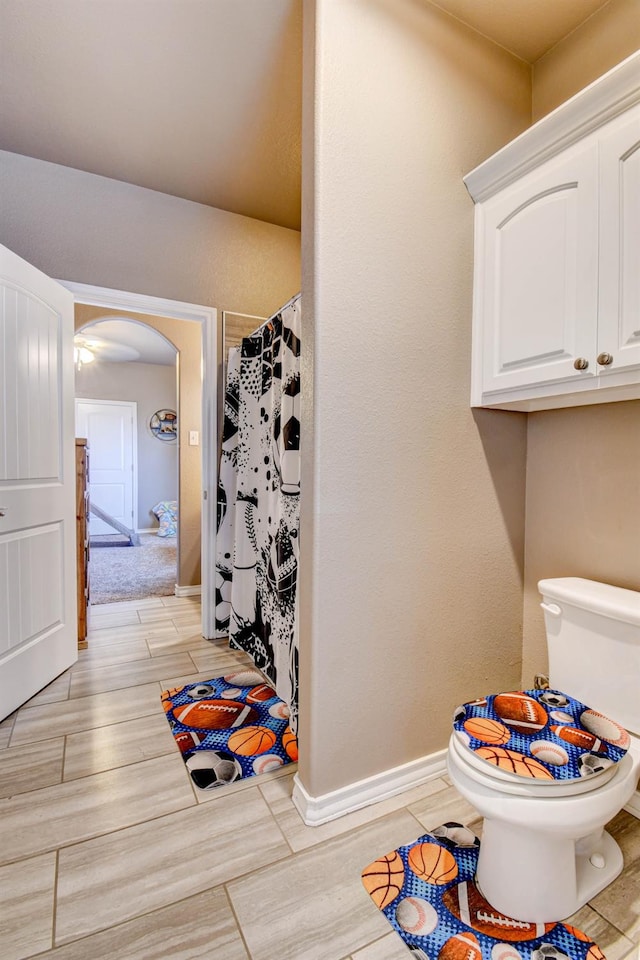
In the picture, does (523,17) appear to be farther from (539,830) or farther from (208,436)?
(539,830)

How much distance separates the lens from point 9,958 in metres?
0.98

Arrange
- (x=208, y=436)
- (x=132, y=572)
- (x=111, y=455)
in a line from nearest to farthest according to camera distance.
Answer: (x=208, y=436) < (x=132, y=572) < (x=111, y=455)

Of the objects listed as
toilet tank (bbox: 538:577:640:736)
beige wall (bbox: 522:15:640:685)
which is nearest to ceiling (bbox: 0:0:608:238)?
beige wall (bbox: 522:15:640:685)

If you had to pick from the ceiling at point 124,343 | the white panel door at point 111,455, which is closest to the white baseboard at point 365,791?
the ceiling at point 124,343

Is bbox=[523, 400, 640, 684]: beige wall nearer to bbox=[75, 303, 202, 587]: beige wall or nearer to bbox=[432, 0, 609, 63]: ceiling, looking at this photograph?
bbox=[432, 0, 609, 63]: ceiling

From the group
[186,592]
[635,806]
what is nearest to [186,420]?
[186,592]

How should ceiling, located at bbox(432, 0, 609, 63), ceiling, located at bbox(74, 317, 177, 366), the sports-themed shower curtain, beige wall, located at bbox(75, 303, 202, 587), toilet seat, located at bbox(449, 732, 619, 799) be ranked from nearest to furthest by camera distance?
toilet seat, located at bbox(449, 732, 619, 799) → ceiling, located at bbox(432, 0, 609, 63) → the sports-themed shower curtain → beige wall, located at bbox(75, 303, 202, 587) → ceiling, located at bbox(74, 317, 177, 366)

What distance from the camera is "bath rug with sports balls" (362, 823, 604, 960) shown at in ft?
3.24

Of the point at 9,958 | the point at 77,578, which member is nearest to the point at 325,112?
the point at 9,958

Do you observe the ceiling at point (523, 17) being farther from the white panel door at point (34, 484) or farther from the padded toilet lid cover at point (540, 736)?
the padded toilet lid cover at point (540, 736)

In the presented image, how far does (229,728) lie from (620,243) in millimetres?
2123

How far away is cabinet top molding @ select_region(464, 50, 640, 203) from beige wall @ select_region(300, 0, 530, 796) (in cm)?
10

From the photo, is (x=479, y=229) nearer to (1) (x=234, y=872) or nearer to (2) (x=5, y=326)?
(2) (x=5, y=326)

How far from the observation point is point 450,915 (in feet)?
3.51
